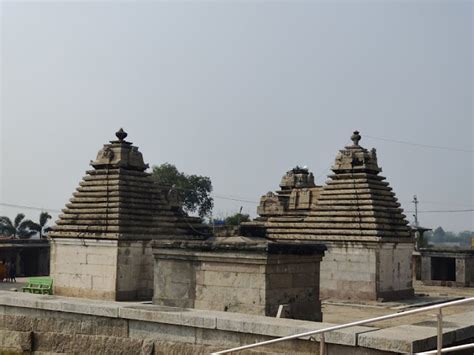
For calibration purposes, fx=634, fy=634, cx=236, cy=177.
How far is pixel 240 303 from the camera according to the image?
32.5ft

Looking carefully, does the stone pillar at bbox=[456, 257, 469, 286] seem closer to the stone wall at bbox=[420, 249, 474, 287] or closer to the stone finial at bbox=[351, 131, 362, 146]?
the stone wall at bbox=[420, 249, 474, 287]

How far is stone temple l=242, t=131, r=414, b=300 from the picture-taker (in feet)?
72.0

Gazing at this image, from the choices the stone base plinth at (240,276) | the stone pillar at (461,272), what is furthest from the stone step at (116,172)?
the stone pillar at (461,272)

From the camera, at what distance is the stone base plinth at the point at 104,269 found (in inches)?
819

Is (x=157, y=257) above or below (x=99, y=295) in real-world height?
above

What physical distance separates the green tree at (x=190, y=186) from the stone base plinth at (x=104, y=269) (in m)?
44.9

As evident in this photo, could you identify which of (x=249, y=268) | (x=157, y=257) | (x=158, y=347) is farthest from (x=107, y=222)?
(x=158, y=347)

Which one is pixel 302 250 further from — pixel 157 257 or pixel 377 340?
pixel 377 340

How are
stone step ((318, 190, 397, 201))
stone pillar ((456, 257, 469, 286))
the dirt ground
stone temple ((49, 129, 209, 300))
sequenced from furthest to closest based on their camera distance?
stone pillar ((456, 257, 469, 286))
stone step ((318, 190, 397, 201))
stone temple ((49, 129, 209, 300))
the dirt ground

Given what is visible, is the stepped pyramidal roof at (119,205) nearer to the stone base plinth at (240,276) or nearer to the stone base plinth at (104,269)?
the stone base plinth at (104,269)

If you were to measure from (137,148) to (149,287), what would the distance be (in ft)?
17.2

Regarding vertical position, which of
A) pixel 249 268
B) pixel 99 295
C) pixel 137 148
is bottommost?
pixel 99 295

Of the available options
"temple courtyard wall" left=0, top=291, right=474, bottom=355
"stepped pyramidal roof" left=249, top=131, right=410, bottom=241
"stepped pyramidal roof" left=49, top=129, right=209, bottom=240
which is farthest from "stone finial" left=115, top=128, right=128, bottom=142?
"temple courtyard wall" left=0, top=291, right=474, bottom=355

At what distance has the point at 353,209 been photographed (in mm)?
23125
